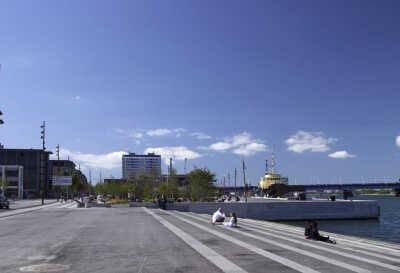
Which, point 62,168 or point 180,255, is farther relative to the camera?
point 62,168

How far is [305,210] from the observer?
60406 mm

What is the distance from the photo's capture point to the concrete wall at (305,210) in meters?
57.0

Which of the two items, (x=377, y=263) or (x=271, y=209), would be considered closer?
(x=377, y=263)

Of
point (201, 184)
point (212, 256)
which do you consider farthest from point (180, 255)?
point (201, 184)

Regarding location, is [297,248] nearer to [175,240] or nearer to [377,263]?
[377,263]

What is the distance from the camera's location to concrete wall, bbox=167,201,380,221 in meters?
57.0

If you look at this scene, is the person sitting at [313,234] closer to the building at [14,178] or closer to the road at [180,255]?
the road at [180,255]

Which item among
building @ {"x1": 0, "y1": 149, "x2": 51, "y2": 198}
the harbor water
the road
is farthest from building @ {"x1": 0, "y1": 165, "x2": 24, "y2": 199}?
the road

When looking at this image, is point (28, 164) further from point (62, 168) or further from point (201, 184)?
point (201, 184)

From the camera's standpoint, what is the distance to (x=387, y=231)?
1826 inches

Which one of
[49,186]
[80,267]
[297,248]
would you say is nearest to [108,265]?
[80,267]

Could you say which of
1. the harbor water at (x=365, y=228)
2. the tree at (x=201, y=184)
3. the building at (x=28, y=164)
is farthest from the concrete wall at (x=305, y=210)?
the building at (x=28, y=164)

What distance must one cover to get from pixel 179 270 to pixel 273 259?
333 centimetres

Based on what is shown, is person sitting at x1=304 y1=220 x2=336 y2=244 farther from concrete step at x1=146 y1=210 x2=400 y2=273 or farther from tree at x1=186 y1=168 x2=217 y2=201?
tree at x1=186 y1=168 x2=217 y2=201
